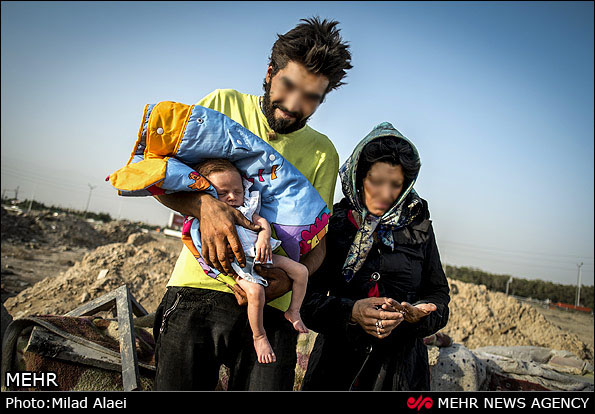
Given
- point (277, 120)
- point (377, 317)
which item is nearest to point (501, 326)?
point (377, 317)

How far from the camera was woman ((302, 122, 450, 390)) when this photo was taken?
7.48 feet

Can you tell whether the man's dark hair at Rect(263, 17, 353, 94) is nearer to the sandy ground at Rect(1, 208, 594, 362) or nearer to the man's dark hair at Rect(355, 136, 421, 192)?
the man's dark hair at Rect(355, 136, 421, 192)

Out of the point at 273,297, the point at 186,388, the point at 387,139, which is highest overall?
the point at 387,139

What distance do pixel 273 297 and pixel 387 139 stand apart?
1.33 m

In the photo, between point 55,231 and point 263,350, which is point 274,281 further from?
point 55,231

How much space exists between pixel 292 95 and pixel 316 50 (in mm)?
246

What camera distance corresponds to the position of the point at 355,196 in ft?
8.24

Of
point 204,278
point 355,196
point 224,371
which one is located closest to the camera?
point 204,278

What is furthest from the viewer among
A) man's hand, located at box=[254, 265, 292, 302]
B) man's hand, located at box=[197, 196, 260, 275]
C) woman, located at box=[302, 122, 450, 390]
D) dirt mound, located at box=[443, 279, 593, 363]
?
dirt mound, located at box=[443, 279, 593, 363]

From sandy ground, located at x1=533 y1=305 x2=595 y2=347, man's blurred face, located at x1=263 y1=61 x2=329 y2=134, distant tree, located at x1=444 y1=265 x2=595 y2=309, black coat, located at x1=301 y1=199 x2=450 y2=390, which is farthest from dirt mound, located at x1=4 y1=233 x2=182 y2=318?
distant tree, located at x1=444 y1=265 x2=595 y2=309

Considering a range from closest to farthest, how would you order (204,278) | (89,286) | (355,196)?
1. (204,278)
2. (355,196)
3. (89,286)

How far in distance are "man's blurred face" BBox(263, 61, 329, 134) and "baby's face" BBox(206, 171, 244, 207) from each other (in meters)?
0.37
